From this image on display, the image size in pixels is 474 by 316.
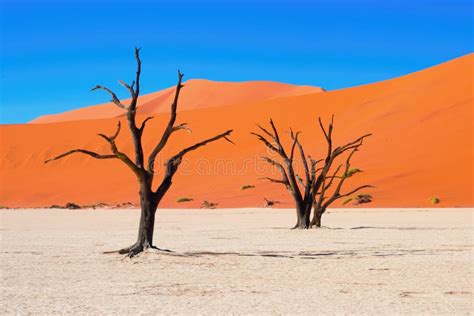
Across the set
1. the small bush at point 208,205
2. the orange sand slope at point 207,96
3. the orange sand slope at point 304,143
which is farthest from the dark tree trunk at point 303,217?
the orange sand slope at point 207,96

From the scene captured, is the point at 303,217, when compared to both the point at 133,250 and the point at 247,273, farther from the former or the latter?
the point at 247,273

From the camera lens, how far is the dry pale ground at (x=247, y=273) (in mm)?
8375

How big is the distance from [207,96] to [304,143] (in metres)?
67.5

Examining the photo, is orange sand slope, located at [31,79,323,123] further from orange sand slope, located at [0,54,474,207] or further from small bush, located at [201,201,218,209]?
small bush, located at [201,201,218,209]

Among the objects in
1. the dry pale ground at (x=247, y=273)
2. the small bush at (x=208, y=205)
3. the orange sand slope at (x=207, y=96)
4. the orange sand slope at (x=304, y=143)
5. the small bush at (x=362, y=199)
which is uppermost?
the orange sand slope at (x=207, y=96)

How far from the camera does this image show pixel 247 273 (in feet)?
37.2

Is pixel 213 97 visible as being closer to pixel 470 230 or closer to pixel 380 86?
pixel 380 86

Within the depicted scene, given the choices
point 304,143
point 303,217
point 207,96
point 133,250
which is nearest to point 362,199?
point 303,217

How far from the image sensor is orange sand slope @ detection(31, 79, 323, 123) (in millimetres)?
121250

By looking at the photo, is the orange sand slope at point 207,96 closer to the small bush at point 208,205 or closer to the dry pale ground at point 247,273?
the small bush at point 208,205

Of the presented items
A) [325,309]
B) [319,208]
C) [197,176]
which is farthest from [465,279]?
[197,176]

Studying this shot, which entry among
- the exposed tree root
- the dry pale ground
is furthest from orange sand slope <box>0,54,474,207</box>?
the exposed tree root

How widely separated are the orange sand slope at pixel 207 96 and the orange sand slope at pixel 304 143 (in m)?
45.7

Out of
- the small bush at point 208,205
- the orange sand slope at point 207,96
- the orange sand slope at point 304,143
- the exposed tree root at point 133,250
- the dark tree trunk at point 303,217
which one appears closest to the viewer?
the exposed tree root at point 133,250
